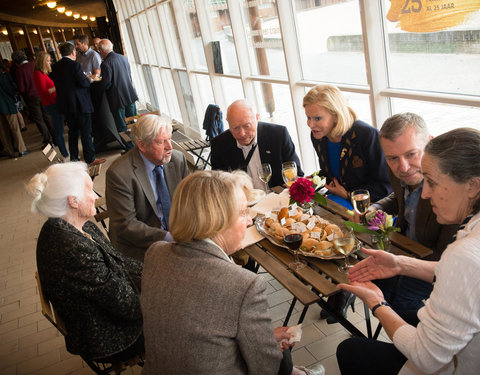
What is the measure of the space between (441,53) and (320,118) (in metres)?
0.84

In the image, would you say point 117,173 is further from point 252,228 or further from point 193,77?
point 193,77

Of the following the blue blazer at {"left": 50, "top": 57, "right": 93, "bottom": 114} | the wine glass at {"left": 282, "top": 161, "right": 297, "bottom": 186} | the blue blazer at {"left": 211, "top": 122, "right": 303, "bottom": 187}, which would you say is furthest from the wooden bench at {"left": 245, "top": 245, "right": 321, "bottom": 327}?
the blue blazer at {"left": 50, "top": 57, "right": 93, "bottom": 114}

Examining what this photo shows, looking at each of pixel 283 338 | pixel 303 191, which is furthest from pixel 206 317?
pixel 303 191

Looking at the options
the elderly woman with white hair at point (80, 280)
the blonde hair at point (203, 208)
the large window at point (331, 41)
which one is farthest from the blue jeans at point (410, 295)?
→ the large window at point (331, 41)

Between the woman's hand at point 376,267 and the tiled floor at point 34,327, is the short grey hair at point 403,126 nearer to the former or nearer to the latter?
the woman's hand at point 376,267

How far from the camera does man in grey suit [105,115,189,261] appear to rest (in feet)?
9.14

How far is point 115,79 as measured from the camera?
8078 millimetres

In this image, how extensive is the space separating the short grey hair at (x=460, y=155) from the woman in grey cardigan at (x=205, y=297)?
71 centimetres

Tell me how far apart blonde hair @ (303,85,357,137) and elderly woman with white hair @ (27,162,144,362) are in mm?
1609

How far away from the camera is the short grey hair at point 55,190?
6.94 feet

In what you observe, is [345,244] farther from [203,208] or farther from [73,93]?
[73,93]

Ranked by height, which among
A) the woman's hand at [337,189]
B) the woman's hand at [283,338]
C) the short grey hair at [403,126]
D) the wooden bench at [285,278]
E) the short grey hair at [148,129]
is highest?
the short grey hair at [148,129]

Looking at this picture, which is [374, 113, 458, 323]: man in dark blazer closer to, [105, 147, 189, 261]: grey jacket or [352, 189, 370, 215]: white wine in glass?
[352, 189, 370, 215]: white wine in glass

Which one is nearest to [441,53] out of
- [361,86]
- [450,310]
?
[361,86]
